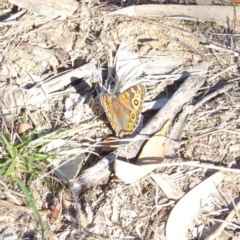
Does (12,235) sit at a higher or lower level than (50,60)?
lower

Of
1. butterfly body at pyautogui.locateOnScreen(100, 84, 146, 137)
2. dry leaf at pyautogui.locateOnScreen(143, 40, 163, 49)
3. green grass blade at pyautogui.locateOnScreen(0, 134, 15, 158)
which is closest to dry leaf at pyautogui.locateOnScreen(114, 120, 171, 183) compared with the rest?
butterfly body at pyautogui.locateOnScreen(100, 84, 146, 137)

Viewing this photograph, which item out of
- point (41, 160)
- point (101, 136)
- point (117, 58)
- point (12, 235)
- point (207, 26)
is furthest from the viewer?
point (207, 26)

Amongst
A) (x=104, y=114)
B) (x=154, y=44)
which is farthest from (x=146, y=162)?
(x=154, y=44)

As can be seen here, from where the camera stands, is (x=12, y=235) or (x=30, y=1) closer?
(x=12, y=235)

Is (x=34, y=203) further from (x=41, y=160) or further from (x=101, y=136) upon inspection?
(x=101, y=136)

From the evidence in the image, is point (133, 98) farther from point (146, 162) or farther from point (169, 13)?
point (169, 13)

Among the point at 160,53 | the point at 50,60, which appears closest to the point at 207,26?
the point at 160,53

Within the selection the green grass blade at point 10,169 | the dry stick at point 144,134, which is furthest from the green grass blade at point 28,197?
the dry stick at point 144,134
